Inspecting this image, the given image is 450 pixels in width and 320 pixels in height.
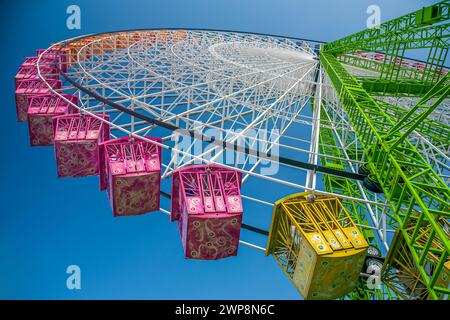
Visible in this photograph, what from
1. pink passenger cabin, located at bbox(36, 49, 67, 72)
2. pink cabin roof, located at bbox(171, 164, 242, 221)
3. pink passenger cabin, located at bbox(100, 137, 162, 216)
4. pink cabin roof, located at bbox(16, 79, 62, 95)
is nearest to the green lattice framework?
pink cabin roof, located at bbox(171, 164, 242, 221)

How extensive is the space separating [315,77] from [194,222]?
2874cm

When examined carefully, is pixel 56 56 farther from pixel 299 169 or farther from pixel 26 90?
pixel 299 169

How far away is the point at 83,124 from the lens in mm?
21250

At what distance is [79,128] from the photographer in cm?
2078

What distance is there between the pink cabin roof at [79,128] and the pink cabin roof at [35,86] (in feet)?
24.0

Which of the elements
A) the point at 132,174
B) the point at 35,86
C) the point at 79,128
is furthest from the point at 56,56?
→ the point at 132,174

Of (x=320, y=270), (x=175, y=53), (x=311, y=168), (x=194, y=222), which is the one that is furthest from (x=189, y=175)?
(x=175, y=53)

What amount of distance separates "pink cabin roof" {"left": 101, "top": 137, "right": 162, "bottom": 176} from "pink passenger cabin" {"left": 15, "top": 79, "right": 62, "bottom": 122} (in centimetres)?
1349

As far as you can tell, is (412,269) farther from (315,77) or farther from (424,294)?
(315,77)

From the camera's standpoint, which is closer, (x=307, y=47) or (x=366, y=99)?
(x=366, y=99)

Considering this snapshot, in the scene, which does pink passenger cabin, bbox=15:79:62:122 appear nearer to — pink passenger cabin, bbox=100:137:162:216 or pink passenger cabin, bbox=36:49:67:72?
pink passenger cabin, bbox=36:49:67:72

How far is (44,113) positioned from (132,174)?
41.0ft

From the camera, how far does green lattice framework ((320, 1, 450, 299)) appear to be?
11242 millimetres

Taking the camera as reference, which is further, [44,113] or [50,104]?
[50,104]
